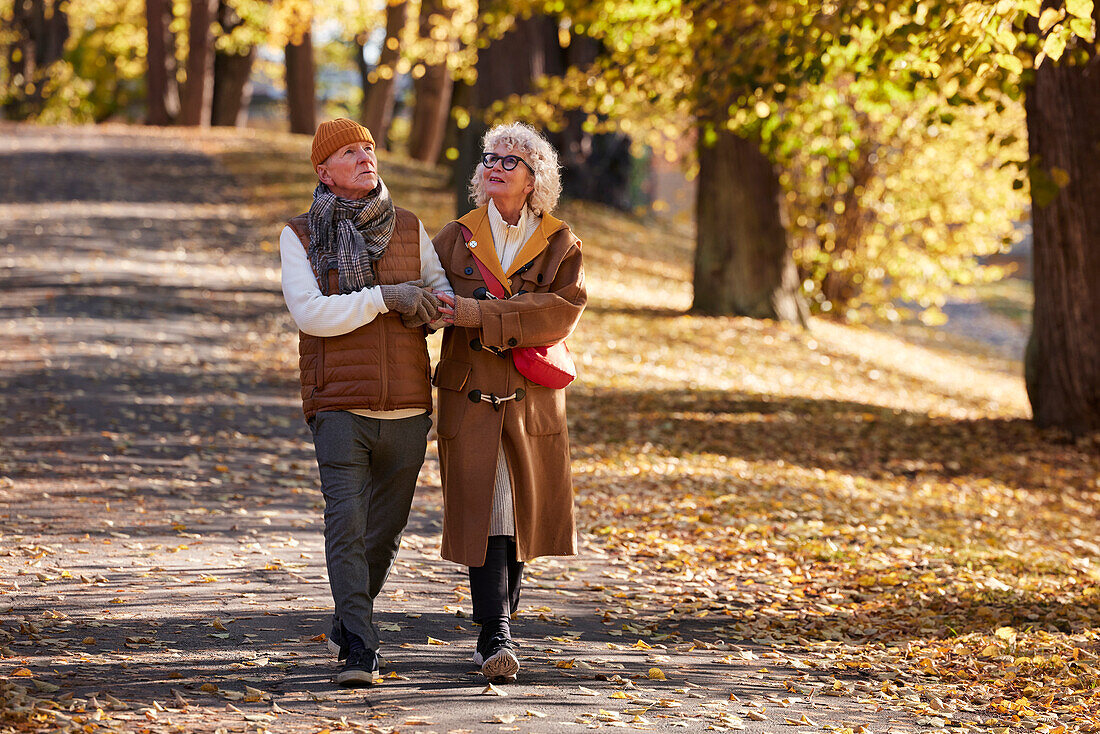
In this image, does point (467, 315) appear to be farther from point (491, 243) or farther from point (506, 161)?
point (506, 161)

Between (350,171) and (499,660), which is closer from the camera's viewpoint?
(350,171)

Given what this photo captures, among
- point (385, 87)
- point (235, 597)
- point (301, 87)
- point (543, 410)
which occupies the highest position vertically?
point (301, 87)

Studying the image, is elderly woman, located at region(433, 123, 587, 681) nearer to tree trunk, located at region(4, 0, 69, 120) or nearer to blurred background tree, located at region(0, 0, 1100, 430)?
blurred background tree, located at region(0, 0, 1100, 430)

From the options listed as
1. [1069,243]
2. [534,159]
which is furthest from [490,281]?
[1069,243]

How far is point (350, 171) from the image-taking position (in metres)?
4.44

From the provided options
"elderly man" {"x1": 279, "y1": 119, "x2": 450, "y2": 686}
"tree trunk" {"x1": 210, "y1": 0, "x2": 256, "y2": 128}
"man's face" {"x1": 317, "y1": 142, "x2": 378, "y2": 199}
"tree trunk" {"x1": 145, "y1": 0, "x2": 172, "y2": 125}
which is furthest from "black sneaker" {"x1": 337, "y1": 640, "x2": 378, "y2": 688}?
"tree trunk" {"x1": 210, "y1": 0, "x2": 256, "y2": 128}

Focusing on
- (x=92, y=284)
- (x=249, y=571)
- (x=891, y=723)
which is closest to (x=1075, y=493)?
(x=891, y=723)

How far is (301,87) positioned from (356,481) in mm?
27128

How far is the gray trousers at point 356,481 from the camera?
4.39 meters

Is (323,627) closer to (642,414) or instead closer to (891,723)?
(891,723)

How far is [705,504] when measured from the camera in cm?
838

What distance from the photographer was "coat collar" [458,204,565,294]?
4.57m

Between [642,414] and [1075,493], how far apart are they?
3.61 metres

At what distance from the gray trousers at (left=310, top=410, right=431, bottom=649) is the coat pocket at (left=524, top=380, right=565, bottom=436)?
39cm
